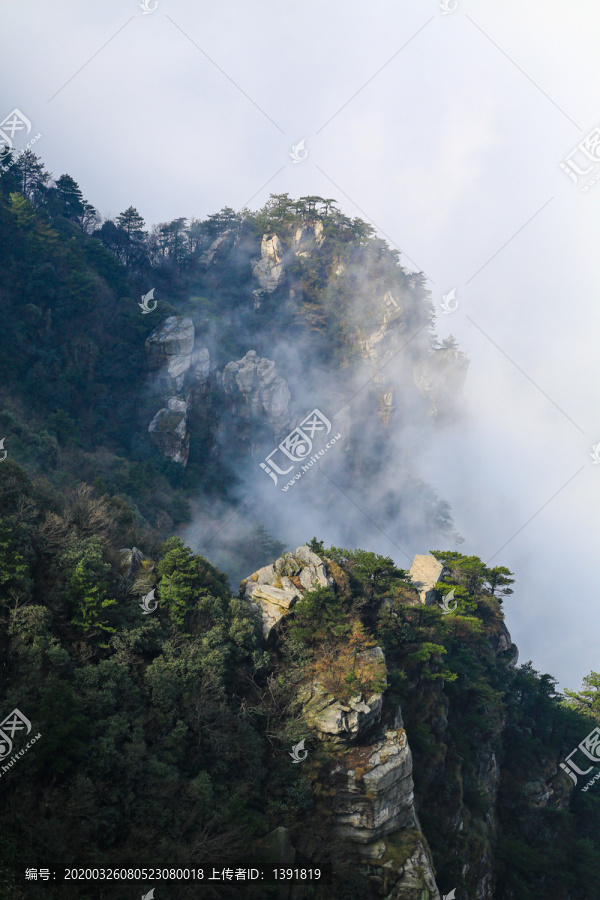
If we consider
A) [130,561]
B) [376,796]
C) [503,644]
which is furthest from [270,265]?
[376,796]

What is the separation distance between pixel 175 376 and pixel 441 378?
32.3m

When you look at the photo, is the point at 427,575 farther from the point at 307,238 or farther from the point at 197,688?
the point at 307,238

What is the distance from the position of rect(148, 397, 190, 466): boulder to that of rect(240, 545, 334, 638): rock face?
2699 centimetres

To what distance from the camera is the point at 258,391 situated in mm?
63000

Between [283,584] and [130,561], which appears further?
[283,584]

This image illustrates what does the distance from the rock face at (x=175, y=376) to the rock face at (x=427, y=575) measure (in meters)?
24.7

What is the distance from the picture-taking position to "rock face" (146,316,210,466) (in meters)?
55.9

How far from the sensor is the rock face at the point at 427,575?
3562 cm

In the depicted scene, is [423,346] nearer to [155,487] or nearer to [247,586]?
[155,487]

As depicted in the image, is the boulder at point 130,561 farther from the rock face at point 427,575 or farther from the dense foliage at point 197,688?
the rock face at point 427,575

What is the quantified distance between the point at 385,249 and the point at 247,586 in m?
Result: 51.9

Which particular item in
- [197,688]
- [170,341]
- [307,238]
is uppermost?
[307,238]

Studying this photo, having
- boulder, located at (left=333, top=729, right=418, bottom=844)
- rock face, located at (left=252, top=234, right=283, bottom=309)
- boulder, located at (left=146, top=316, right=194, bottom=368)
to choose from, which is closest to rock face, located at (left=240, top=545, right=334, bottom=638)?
boulder, located at (left=333, top=729, right=418, bottom=844)

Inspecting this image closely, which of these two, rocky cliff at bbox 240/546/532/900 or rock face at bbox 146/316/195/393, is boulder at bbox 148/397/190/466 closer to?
rock face at bbox 146/316/195/393
